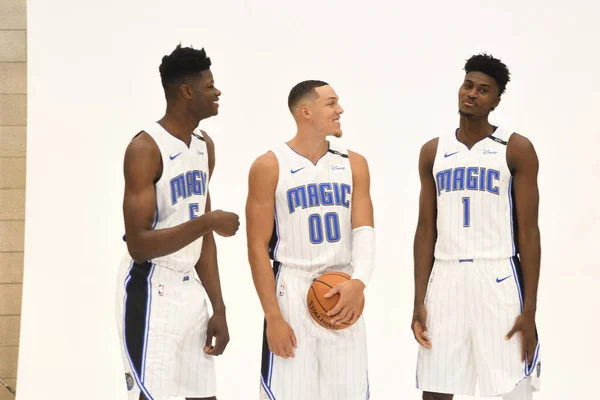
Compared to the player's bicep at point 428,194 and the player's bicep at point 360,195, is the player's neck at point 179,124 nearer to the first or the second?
the player's bicep at point 360,195

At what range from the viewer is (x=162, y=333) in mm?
3508

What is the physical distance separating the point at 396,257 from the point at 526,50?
1643 mm

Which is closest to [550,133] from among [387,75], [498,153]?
[387,75]

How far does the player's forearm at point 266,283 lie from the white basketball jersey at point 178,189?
0.27 m

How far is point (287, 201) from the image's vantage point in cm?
372

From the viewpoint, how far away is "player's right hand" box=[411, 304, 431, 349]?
3896 millimetres

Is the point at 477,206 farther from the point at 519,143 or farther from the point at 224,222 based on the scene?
the point at 224,222

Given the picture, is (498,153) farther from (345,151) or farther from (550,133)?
(550,133)

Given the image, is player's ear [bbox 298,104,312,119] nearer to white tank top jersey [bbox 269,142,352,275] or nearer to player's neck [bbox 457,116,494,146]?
white tank top jersey [bbox 269,142,352,275]

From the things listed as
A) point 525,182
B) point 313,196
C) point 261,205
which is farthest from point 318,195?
point 525,182

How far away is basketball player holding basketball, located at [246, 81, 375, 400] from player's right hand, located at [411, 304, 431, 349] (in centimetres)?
32

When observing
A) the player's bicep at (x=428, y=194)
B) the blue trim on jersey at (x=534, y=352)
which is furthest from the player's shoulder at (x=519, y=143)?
the blue trim on jersey at (x=534, y=352)

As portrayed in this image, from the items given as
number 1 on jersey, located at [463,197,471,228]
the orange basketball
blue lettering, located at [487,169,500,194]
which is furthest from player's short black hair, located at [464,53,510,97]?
the orange basketball

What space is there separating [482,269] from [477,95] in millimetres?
775
